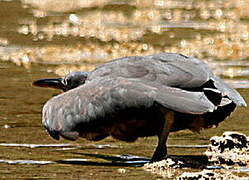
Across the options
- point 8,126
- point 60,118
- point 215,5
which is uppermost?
point 60,118

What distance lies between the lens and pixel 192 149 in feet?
26.1

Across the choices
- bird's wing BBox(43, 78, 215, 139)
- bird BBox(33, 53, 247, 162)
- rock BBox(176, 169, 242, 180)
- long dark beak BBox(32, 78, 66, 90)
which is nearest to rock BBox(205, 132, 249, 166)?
bird BBox(33, 53, 247, 162)

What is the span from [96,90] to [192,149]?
1.24 meters

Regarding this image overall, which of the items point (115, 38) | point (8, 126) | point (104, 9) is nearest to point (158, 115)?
point (8, 126)

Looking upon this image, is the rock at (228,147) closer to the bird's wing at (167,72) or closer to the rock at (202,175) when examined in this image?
the bird's wing at (167,72)

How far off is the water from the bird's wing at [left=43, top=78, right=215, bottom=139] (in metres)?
0.36

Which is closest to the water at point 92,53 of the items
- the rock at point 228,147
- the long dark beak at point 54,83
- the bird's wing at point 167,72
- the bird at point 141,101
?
the rock at point 228,147

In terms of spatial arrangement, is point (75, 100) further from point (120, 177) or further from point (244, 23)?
point (244, 23)

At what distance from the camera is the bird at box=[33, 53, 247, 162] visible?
695cm

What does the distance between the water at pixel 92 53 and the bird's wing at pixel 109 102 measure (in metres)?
0.36

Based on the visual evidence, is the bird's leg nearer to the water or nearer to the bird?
the bird

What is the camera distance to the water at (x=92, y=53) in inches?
295

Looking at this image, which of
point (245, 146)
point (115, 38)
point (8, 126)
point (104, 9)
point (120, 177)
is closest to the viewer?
point (120, 177)

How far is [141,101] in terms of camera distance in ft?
22.7
